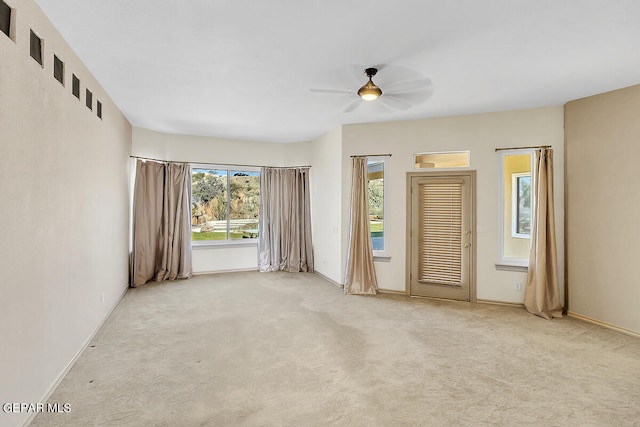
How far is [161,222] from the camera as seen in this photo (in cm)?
579

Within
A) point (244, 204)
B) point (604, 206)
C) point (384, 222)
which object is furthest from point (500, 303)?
point (244, 204)

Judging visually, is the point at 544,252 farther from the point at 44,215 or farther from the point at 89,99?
the point at 89,99

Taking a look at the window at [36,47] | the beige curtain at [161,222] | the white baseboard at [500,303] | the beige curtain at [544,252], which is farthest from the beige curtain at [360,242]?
the window at [36,47]

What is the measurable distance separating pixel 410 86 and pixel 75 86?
3358mm

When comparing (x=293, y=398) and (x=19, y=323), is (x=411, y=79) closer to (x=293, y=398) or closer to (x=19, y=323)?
(x=293, y=398)

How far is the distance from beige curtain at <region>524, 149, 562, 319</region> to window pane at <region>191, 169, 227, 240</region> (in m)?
5.45

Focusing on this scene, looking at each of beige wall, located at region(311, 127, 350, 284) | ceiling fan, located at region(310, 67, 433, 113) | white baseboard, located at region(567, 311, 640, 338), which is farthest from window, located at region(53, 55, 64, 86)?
white baseboard, located at region(567, 311, 640, 338)

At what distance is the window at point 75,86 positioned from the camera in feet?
9.18

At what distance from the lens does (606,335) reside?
11.4 feet

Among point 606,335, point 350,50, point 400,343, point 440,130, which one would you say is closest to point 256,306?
point 400,343

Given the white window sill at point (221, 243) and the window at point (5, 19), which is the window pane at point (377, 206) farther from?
the window at point (5, 19)

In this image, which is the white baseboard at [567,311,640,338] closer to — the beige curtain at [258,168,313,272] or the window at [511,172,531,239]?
the window at [511,172,531,239]

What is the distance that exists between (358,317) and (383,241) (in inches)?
59.9

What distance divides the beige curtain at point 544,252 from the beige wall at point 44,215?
5.15m
